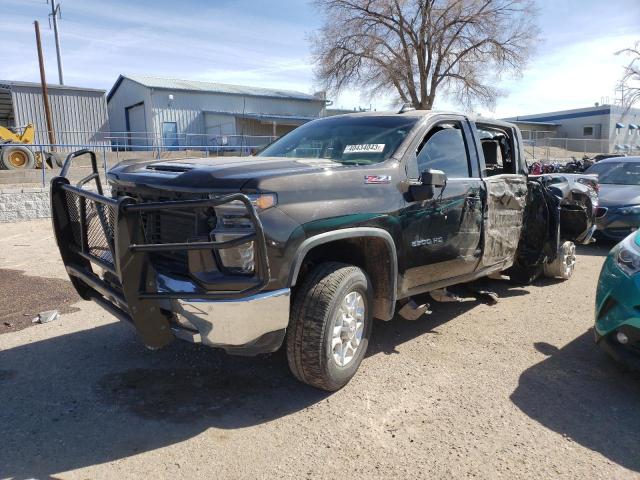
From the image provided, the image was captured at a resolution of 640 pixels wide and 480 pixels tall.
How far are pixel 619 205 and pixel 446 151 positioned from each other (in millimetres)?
5764

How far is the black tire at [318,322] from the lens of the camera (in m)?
3.16

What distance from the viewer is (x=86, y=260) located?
3.72m

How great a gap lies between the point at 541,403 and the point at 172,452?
93.5 inches

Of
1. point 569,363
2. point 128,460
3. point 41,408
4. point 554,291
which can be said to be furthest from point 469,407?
point 554,291

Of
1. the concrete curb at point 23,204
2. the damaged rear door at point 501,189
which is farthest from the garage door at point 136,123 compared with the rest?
the damaged rear door at point 501,189

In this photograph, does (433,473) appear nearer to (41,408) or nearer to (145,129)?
(41,408)

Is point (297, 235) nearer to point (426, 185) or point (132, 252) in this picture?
point (132, 252)

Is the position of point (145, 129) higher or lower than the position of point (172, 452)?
higher

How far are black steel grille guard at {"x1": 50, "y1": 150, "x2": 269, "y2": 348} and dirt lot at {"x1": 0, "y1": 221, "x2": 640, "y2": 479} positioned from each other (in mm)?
611

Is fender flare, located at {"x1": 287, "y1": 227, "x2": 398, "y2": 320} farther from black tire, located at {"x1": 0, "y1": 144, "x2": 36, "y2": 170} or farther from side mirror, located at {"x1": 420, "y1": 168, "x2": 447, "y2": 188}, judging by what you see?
black tire, located at {"x1": 0, "y1": 144, "x2": 36, "y2": 170}

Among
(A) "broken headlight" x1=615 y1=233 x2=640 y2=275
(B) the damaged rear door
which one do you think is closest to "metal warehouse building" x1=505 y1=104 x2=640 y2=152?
(B) the damaged rear door

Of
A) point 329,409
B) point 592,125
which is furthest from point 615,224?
point 592,125

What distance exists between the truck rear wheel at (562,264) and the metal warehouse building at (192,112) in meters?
24.6

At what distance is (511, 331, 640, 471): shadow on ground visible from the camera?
2.95 metres
